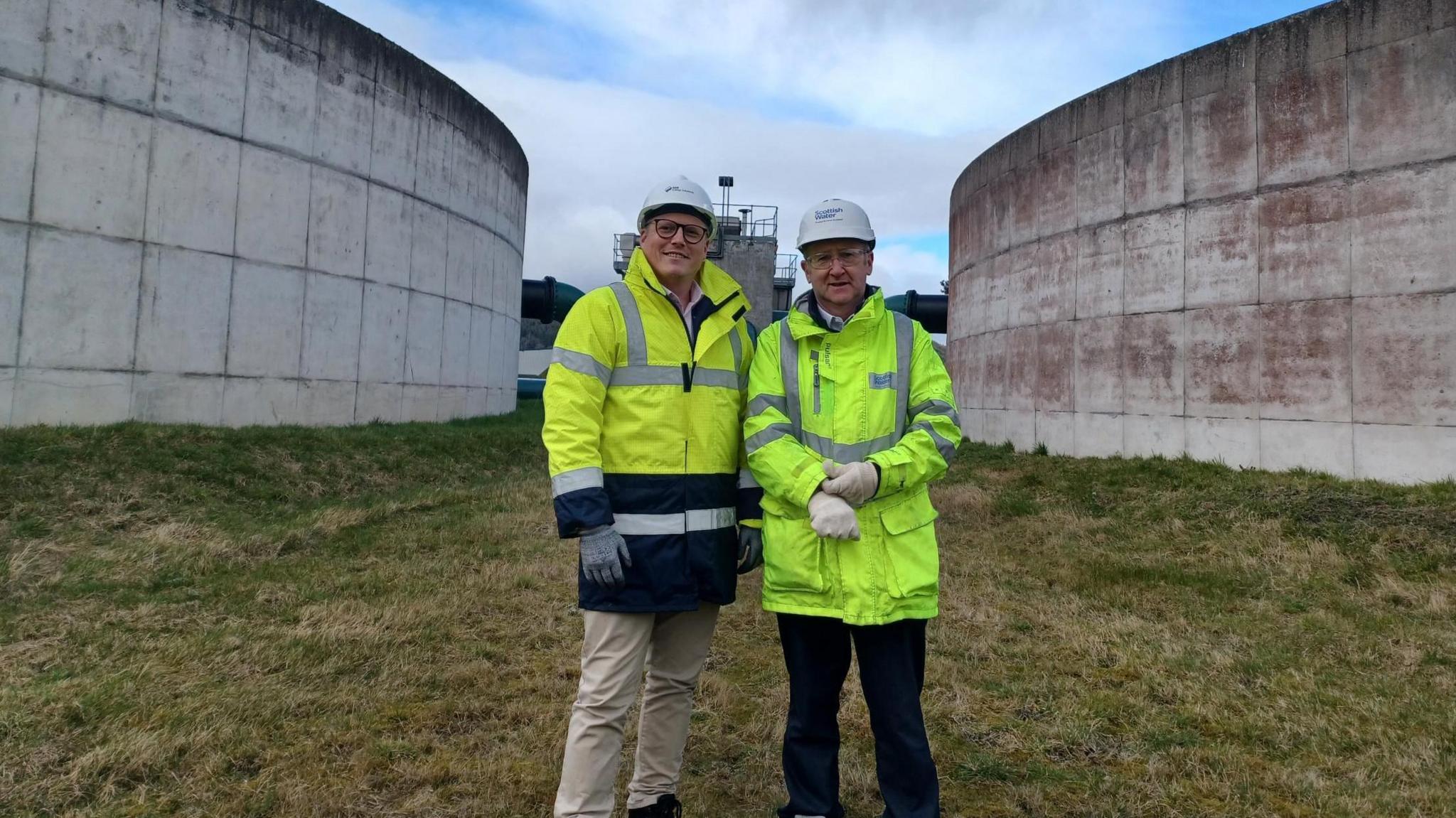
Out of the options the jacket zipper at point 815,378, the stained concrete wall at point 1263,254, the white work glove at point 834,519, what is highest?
the stained concrete wall at point 1263,254

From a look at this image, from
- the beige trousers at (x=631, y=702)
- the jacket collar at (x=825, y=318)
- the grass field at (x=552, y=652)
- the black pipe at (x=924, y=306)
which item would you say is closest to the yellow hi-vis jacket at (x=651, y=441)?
the beige trousers at (x=631, y=702)

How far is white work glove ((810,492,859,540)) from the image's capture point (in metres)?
2.36

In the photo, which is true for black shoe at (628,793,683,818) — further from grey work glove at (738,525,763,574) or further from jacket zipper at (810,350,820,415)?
jacket zipper at (810,350,820,415)

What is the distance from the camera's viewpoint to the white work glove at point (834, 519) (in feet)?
7.73

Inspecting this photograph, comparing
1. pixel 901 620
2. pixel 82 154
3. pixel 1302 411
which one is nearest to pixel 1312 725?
pixel 901 620

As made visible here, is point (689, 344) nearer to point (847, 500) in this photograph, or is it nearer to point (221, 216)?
point (847, 500)

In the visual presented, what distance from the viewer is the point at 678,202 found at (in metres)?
2.73

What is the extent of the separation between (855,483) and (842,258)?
2.55 feet

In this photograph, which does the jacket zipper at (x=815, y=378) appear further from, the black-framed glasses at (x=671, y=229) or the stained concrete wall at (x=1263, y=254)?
the stained concrete wall at (x=1263, y=254)

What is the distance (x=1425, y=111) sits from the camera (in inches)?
289

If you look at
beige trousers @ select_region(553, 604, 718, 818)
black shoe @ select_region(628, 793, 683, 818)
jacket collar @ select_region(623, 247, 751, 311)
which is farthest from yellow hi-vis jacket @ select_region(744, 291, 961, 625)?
black shoe @ select_region(628, 793, 683, 818)

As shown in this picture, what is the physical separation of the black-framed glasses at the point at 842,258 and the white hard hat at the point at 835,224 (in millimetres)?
45

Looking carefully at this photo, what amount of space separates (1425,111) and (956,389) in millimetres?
7867

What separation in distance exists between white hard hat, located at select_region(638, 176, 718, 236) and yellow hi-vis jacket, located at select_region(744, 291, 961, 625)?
46cm
